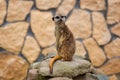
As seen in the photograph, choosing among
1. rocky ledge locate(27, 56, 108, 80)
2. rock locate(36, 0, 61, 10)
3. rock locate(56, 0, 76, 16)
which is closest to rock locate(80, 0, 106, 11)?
rock locate(56, 0, 76, 16)

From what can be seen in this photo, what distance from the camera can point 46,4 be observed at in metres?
4.62

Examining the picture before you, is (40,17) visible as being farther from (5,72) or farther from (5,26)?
(5,72)

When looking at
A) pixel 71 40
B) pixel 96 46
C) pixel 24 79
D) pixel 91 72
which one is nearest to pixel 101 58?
pixel 96 46

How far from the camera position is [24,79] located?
15.2ft

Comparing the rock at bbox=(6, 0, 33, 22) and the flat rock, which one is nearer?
the flat rock

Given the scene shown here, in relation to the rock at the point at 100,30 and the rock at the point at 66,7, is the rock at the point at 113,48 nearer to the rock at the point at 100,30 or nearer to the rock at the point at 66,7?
the rock at the point at 100,30

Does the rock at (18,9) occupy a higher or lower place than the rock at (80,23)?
higher

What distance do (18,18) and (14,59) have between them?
0.48 m

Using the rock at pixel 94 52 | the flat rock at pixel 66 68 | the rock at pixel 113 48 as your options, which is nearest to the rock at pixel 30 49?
the rock at pixel 94 52

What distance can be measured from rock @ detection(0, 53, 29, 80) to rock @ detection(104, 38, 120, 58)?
0.95m

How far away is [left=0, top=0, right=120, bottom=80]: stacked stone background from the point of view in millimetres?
4578

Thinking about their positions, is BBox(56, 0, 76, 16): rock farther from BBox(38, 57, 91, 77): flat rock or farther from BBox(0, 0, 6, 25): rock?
BBox(38, 57, 91, 77): flat rock

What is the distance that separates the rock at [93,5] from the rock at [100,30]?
7 centimetres

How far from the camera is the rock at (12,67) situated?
181 inches
